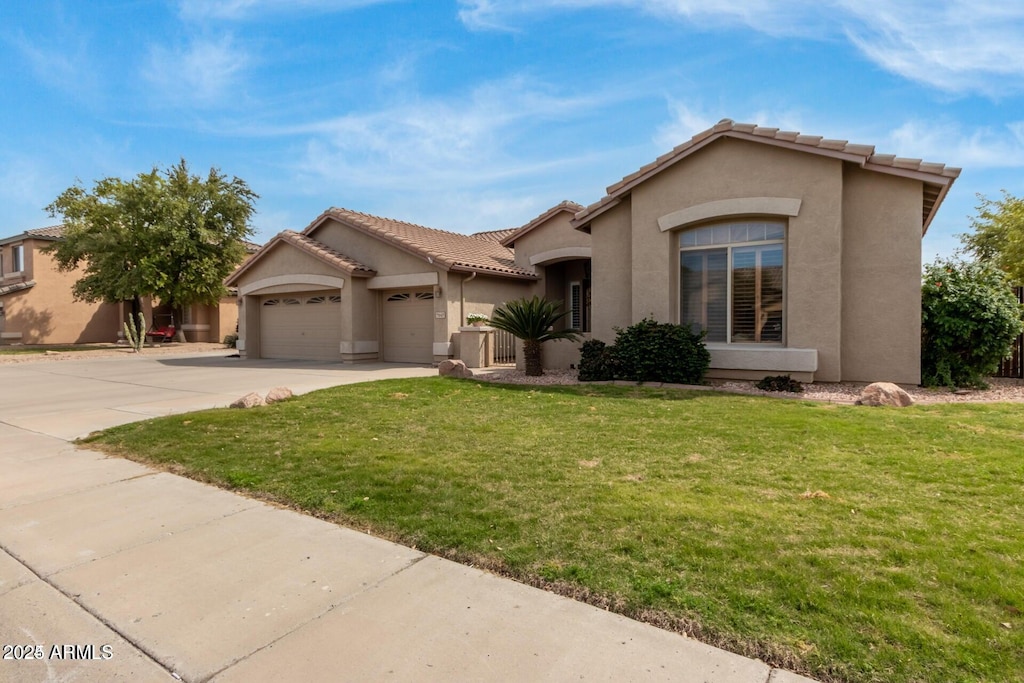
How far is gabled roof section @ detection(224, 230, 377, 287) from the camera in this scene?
18438mm

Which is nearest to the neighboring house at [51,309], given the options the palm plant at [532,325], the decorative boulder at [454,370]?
the decorative boulder at [454,370]

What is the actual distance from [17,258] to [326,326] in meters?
26.9

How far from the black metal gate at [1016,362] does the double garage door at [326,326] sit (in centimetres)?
1421

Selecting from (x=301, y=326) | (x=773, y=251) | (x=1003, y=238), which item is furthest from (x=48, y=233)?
(x=1003, y=238)

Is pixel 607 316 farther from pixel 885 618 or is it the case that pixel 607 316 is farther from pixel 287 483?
pixel 885 618

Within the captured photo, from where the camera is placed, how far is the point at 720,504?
4.33 m

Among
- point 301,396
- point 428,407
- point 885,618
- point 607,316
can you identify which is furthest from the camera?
point 607,316

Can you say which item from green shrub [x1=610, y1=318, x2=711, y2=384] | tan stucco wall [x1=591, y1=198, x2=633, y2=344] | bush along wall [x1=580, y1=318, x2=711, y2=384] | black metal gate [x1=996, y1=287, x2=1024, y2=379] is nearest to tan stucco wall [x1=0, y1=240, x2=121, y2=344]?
tan stucco wall [x1=591, y1=198, x2=633, y2=344]

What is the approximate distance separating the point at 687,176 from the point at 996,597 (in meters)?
10.2

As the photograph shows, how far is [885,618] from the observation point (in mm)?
2783

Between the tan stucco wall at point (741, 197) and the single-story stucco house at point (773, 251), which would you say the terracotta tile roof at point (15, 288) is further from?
the tan stucco wall at point (741, 197)

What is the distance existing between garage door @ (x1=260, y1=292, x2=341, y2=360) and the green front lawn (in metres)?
11.9

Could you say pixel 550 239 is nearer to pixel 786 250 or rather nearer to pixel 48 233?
pixel 786 250

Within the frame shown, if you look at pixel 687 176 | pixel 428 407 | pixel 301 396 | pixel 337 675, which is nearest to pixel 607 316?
pixel 687 176
